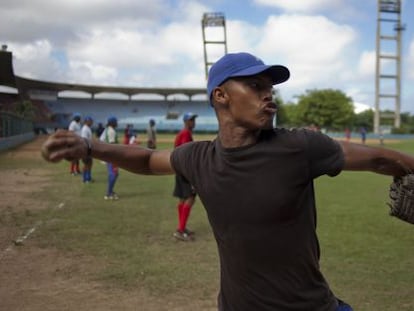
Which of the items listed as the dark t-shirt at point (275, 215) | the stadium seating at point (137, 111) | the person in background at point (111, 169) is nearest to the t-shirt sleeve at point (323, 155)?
the dark t-shirt at point (275, 215)

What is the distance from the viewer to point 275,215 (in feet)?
6.79

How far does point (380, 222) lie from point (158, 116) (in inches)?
2823

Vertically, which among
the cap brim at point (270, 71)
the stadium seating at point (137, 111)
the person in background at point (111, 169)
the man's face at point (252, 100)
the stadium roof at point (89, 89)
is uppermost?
the stadium roof at point (89, 89)

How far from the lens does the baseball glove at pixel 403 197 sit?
93.3 inches

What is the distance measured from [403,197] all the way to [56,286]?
4.26m

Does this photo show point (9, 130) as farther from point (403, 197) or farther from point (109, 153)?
point (403, 197)

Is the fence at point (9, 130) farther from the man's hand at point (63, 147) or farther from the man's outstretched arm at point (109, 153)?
the man's hand at point (63, 147)

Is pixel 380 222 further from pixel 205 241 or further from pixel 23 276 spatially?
pixel 23 276

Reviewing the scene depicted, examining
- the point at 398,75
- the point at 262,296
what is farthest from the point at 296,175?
the point at 398,75

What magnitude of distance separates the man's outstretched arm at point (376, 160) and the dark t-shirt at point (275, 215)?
7 cm

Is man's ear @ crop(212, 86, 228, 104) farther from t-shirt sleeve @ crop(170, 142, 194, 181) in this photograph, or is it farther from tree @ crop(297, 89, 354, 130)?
tree @ crop(297, 89, 354, 130)

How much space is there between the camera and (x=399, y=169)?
233cm

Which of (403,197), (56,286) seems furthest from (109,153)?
(56,286)

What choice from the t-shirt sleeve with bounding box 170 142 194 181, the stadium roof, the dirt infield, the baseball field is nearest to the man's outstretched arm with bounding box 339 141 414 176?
the t-shirt sleeve with bounding box 170 142 194 181
